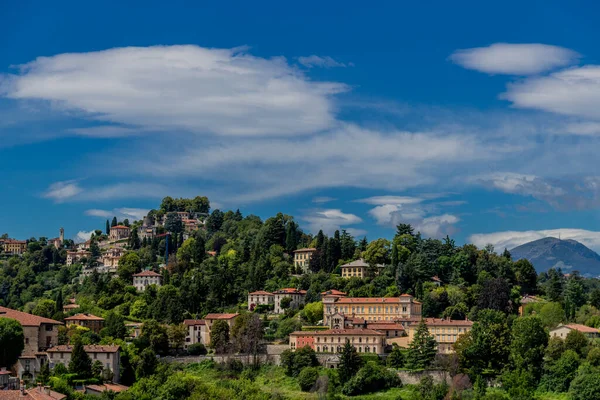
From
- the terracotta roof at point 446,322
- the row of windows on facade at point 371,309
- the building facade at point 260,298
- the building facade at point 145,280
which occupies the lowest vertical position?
the terracotta roof at point 446,322

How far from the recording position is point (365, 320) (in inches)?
3071

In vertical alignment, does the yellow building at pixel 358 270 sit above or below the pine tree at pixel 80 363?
above

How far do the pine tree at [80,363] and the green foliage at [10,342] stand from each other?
11.2 feet

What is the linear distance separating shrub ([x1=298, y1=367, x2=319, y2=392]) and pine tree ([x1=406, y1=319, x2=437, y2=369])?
22.0ft

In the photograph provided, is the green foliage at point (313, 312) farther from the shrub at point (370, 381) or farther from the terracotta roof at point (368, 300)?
the shrub at point (370, 381)

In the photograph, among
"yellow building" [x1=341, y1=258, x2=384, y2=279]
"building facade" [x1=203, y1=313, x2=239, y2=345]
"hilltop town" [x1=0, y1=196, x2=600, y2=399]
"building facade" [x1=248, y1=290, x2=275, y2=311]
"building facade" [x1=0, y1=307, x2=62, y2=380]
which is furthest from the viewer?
"yellow building" [x1=341, y1=258, x2=384, y2=279]

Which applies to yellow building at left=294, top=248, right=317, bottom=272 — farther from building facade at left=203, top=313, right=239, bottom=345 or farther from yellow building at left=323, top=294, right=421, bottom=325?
building facade at left=203, top=313, right=239, bottom=345

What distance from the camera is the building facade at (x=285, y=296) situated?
84056 millimetres

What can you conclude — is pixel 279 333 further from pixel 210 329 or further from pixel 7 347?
pixel 7 347

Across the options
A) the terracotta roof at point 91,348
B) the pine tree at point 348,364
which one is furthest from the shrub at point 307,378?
the terracotta roof at point 91,348

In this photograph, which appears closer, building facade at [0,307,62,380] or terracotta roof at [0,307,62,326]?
building facade at [0,307,62,380]

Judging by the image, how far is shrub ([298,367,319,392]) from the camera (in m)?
64.7

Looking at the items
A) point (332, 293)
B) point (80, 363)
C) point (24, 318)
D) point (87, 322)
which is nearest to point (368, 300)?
point (332, 293)

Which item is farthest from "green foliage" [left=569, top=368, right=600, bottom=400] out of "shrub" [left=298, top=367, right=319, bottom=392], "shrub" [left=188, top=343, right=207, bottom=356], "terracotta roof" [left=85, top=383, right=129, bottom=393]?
"terracotta roof" [left=85, top=383, right=129, bottom=393]
